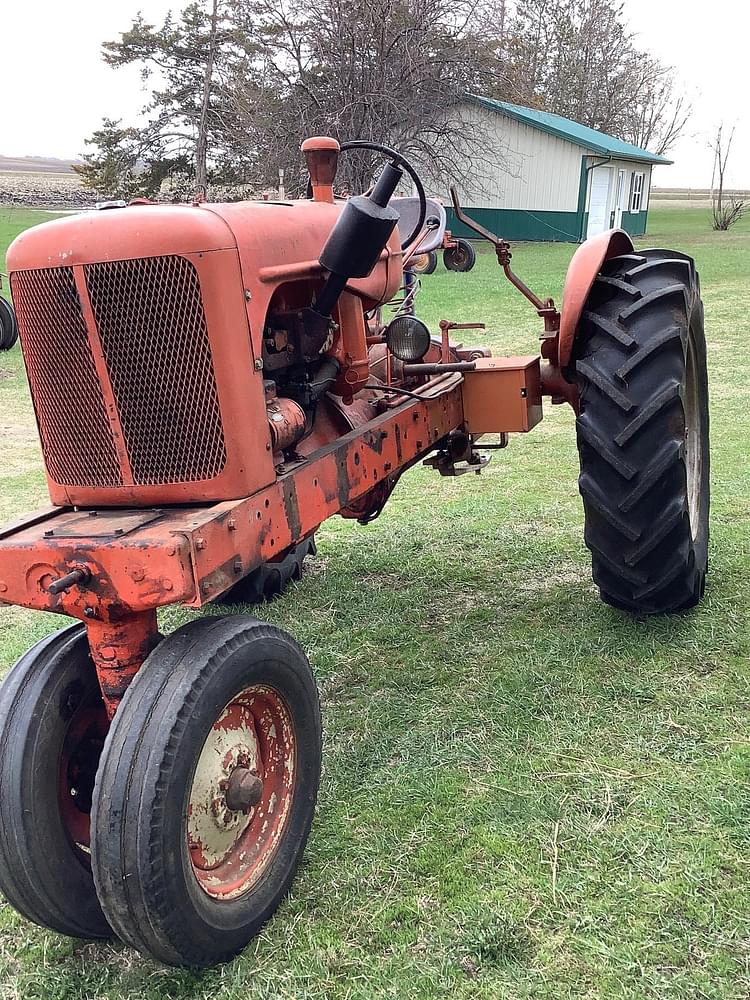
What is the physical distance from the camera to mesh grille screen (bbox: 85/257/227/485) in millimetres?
2270

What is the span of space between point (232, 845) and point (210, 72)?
84.6 feet

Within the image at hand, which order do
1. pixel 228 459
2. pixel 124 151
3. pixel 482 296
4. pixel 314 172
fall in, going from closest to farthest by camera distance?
pixel 228 459, pixel 314 172, pixel 482 296, pixel 124 151

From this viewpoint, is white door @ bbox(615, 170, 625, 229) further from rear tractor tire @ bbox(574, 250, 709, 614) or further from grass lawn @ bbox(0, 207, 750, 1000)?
rear tractor tire @ bbox(574, 250, 709, 614)

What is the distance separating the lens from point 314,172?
3344 millimetres

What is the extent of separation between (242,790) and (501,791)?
35.9 inches

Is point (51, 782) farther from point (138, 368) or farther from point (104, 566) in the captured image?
point (138, 368)

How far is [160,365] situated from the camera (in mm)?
2344

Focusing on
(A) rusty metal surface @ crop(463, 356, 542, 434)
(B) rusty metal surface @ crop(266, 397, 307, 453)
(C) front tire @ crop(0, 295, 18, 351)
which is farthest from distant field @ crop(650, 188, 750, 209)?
(B) rusty metal surface @ crop(266, 397, 307, 453)

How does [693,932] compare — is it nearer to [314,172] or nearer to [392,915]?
[392,915]

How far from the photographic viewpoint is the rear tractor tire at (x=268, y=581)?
4.32 m

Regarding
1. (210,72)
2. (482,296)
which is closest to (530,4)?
(210,72)

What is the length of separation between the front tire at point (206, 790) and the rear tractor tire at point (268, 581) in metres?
1.83

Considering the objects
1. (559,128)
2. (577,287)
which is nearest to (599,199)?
(559,128)

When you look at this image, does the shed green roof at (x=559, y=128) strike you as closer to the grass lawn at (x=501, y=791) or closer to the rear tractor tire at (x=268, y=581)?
the rear tractor tire at (x=268, y=581)
